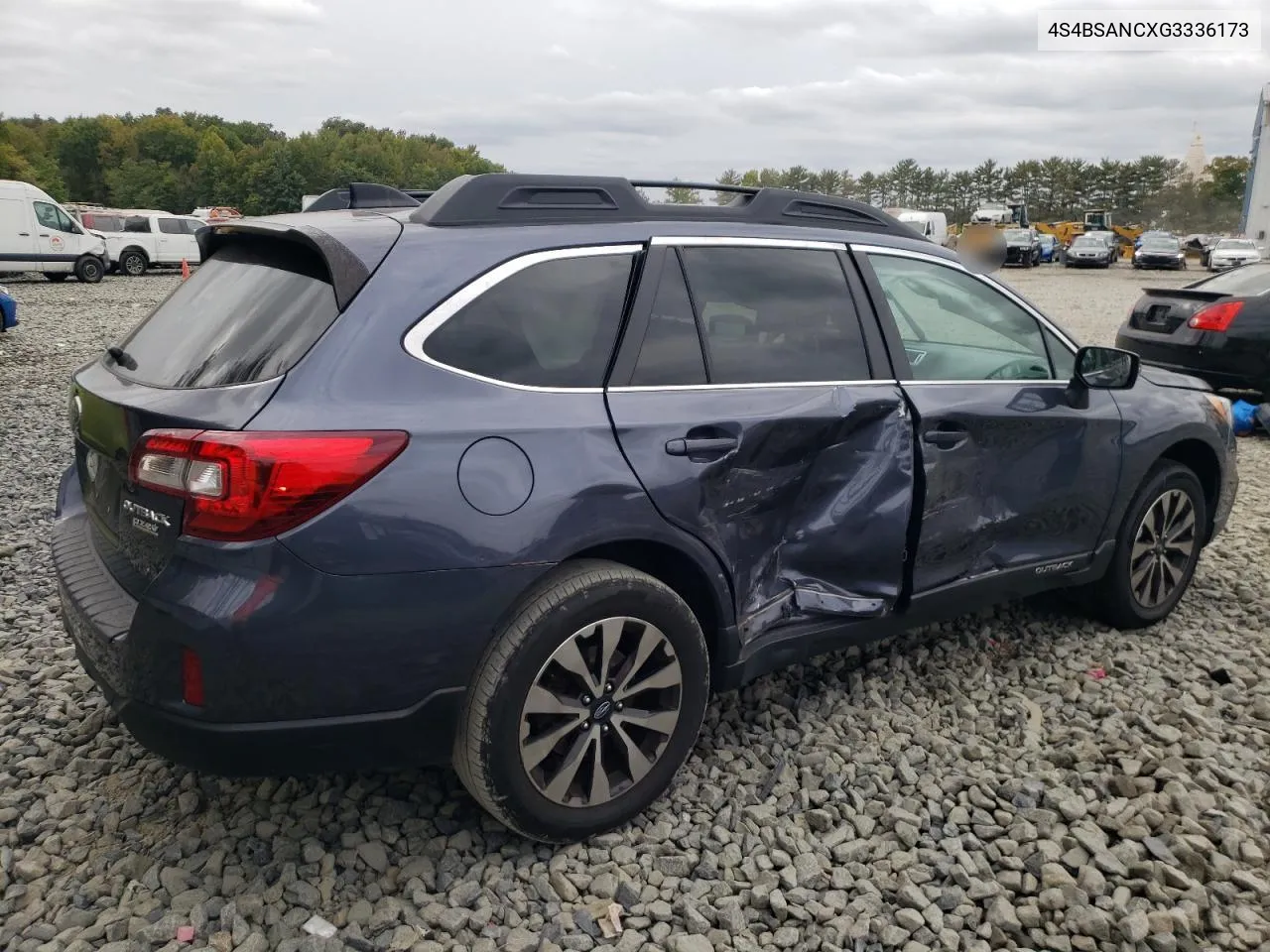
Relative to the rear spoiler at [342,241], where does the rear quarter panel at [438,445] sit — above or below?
below

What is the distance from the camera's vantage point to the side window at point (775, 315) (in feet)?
10.1

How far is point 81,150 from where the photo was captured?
373 ft

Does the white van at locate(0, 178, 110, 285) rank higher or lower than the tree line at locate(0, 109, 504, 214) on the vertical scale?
lower

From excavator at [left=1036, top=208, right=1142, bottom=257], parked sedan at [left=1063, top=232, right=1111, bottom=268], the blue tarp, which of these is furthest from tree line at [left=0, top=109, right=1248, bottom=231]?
the blue tarp

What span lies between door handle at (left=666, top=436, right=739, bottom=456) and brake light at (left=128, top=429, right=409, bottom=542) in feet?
2.64

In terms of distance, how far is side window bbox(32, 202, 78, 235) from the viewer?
2305cm

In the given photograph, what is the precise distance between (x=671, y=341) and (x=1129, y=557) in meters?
2.53

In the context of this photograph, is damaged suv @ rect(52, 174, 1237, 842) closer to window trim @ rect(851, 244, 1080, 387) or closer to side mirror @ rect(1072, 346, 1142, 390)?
window trim @ rect(851, 244, 1080, 387)

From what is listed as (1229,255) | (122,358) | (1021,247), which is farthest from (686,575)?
(1021,247)

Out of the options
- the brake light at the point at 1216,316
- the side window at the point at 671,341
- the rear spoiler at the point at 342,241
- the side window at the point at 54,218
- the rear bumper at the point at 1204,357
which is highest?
the side window at the point at 54,218

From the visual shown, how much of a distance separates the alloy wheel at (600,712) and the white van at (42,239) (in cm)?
2440

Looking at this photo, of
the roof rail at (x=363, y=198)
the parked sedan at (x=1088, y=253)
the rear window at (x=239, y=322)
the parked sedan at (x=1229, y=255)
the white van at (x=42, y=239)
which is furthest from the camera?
the parked sedan at (x=1088, y=253)

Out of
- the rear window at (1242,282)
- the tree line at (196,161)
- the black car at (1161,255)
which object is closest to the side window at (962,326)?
the rear window at (1242,282)

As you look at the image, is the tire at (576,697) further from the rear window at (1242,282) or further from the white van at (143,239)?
the white van at (143,239)
